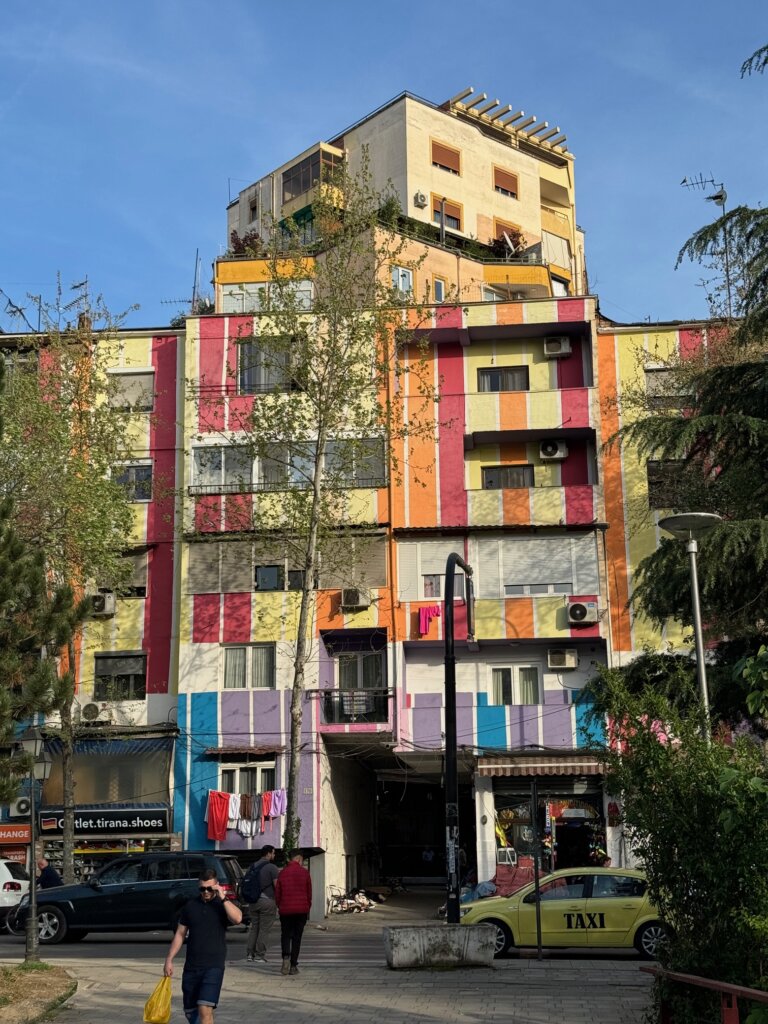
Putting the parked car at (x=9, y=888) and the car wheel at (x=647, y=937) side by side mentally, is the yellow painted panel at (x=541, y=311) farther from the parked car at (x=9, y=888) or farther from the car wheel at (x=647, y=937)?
the car wheel at (x=647, y=937)

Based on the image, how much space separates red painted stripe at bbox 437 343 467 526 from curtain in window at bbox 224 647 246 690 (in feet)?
21.3

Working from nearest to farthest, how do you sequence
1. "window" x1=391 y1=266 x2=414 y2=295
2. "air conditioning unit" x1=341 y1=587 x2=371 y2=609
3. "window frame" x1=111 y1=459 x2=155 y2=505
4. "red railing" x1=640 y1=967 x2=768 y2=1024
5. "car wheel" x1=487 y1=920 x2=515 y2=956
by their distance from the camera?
"red railing" x1=640 y1=967 x2=768 y2=1024
"car wheel" x1=487 y1=920 x2=515 y2=956
"air conditioning unit" x1=341 y1=587 x2=371 y2=609
"window frame" x1=111 y1=459 x2=155 y2=505
"window" x1=391 y1=266 x2=414 y2=295

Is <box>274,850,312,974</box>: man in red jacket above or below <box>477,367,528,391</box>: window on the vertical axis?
below

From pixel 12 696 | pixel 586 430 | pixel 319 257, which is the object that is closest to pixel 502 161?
pixel 319 257

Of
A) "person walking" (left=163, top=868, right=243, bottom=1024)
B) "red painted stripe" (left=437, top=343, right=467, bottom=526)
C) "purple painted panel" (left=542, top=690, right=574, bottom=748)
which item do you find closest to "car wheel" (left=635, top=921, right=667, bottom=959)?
"person walking" (left=163, top=868, right=243, bottom=1024)

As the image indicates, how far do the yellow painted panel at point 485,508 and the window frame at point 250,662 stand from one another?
6381 mm

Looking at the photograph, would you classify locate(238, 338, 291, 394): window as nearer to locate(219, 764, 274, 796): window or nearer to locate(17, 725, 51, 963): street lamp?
locate(219, 764, 274, 796): window

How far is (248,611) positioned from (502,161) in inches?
1085

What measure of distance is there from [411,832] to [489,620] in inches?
432

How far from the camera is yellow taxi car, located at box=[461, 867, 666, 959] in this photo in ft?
60.5

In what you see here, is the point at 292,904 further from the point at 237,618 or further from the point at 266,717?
the point at 237,618

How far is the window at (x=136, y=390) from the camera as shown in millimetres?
35322

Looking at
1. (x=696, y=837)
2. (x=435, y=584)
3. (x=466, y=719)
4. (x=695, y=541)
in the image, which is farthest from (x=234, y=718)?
(x=696, y=837)

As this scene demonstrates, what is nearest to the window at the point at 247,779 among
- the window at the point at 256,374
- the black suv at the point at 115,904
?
the black suv at the point at 115,904
